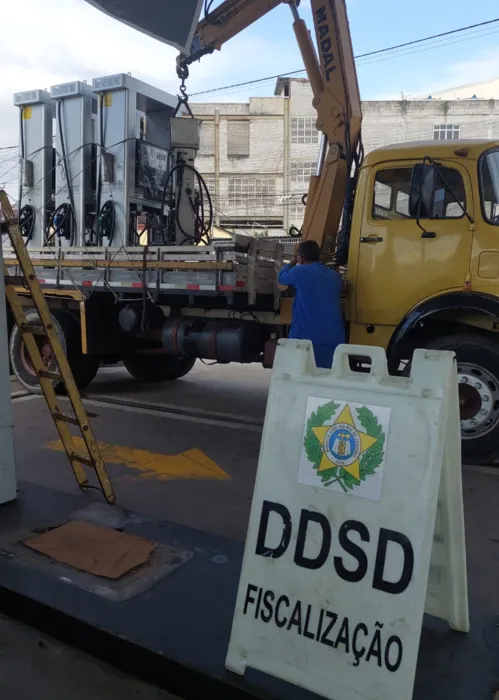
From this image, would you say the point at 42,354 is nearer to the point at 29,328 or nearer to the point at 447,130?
the point at 29,328

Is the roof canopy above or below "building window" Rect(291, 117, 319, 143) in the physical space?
below

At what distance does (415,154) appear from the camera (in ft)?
17.2

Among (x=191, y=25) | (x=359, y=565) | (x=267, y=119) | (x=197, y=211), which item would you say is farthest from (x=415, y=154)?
(x=267, y=119)

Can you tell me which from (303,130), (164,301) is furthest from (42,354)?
(303,130)

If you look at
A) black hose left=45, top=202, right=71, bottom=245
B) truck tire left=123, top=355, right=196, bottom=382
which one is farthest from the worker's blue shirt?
black hose left=45, top=202, right=71, bottom=245

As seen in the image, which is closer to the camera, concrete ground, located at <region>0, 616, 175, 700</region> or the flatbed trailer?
concrete ground, located at <region>0, 616, 175, 700</region>

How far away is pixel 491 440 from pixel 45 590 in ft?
12.0

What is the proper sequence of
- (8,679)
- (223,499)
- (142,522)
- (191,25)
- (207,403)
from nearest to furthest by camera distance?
(8,679), (142,522), (223,499), (191,25), (207,403)

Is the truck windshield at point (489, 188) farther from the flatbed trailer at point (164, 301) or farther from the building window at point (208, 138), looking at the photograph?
the building window at point (208, 138)

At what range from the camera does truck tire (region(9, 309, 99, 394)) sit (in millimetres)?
7156

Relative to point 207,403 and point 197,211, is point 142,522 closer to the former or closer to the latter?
point 207,403

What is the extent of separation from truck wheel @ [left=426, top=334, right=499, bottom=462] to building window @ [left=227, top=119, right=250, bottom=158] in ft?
107

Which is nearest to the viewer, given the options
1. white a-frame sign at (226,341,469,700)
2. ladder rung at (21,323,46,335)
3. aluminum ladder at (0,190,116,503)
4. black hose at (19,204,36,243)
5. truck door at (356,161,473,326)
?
white a-frame sign at (226,341,469,700)

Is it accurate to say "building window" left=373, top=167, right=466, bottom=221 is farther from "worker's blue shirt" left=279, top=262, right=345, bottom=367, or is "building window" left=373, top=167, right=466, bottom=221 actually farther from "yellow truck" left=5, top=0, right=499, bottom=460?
"worker's blue shirt" left=279, top=262, right=345, bottom=367
